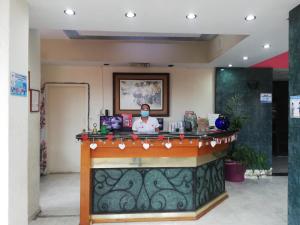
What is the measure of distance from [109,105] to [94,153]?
295cm

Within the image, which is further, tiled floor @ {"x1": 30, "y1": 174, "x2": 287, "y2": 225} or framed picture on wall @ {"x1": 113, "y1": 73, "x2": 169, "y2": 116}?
framed picture on wall @ {"x1": 113, "y1": 73, "x2": 169, "y2": 116}

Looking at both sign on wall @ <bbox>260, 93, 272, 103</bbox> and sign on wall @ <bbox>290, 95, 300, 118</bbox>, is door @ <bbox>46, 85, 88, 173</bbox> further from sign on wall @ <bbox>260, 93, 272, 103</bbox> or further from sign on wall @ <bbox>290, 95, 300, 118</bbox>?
sign on wall @ <bbox>290, 95, 300, 118</bbox>

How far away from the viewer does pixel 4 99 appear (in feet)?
7.89

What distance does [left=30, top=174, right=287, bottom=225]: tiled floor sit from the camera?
145 inches

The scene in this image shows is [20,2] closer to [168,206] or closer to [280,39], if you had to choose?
[168,206]

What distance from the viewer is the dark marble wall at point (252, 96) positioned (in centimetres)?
629

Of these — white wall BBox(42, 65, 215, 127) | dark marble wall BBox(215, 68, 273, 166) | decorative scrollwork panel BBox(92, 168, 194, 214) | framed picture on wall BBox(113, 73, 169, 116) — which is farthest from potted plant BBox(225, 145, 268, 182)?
decorative scrollwork panel BBox(92, 168, 194, 214)

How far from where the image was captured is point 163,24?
343 centimetres

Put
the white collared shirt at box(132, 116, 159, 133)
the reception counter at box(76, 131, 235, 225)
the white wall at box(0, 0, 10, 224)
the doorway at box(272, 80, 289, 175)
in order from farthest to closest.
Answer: the doorway at box(272, 80, 289, 175), the white collared shirt at box(132, 116, 159, 133), the reception counter at box(76, 131, 235, 225), the white wall at box(0, 0, 10, 224)

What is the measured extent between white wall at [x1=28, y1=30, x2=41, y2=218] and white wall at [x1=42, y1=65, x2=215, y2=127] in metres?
2.52

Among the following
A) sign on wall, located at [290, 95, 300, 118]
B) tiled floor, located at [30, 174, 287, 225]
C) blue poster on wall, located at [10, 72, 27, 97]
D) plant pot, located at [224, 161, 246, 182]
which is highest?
blue poster on wall, located at [10, 72, 27, 97]

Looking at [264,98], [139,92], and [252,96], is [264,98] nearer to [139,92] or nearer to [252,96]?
[252,96]

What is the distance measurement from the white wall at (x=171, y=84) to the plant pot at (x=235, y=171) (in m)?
1.41

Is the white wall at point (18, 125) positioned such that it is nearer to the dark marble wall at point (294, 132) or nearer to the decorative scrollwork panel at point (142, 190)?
the decorative scrollwork panel at point (142, 190)
